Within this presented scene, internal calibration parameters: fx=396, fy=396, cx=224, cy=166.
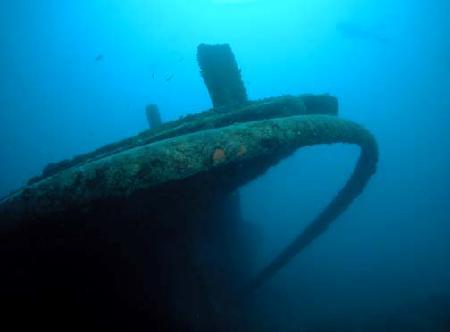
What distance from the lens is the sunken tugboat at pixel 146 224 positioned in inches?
115

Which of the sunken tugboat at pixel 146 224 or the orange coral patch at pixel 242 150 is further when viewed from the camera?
the orange coral patch at pixel 242 150

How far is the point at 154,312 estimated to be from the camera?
4637 mm

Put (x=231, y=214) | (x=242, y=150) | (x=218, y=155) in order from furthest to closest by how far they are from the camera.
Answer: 1. (x=231, y=214)
2. (x=242, y=150)
3. (x=218, y=155)

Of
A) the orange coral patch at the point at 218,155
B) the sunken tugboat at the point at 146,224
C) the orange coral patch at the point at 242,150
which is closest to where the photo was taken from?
the sunken tugboat at the point at 146,224

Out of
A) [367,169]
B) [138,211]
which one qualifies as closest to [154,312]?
[138,211]

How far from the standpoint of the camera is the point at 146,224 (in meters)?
4.13

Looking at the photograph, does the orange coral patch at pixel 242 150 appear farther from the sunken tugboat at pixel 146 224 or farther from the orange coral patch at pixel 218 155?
the orange coral patch at pixel 218 155

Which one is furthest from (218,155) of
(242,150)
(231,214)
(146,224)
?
(231,214)

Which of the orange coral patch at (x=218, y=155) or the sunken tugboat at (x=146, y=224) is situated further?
the orange coral patch at (x=218, y=155)

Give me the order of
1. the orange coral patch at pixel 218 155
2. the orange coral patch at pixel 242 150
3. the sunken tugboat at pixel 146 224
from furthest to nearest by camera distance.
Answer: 1. the orange coral patch at pixel 242 150
2. the orange coral patch at pixel 218 155
3. the sunken tugboat at pixel 146 224

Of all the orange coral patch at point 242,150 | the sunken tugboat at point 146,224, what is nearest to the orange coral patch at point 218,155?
the sunken tugboat at point 146,224

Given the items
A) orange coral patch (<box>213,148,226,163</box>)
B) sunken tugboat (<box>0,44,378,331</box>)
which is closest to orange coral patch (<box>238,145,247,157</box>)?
sunken tugboat (<box>0,44,378,331</box>)

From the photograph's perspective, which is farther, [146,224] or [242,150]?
[146,224]

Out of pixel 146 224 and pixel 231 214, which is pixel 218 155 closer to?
pixel 146 224
